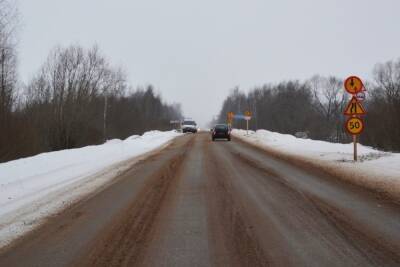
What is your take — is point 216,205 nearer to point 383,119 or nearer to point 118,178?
point 118,178

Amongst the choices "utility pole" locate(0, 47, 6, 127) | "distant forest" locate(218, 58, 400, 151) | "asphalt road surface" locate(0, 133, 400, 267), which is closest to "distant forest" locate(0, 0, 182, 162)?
"utility pole" locate(0, 47, 6, 127)

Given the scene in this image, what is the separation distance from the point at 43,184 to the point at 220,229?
689cm

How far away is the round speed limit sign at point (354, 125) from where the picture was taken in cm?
1451

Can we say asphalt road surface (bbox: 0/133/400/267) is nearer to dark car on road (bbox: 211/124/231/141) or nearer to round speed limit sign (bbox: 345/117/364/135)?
round speed limit sign (bbox: 345/117/364/135)

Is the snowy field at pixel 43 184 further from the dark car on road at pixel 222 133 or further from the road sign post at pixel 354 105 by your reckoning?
the dark car on road at pixel 222 133

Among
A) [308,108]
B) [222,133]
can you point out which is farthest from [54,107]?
[308,108]

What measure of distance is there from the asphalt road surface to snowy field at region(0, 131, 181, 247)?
0.48m

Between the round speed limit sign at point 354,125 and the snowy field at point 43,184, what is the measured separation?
28.3ft

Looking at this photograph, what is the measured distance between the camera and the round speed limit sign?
14508 millimetres

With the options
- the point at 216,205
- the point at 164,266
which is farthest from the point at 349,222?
the point at 164,266

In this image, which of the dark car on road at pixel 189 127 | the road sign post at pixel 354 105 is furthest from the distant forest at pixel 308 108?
the road sign post at pixel 354 105

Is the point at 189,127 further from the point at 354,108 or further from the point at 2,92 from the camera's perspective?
the point at 354,108

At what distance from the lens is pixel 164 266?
4.77 metres

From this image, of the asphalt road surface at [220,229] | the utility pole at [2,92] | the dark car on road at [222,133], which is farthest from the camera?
the dark car on road at [222,133]
